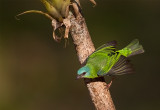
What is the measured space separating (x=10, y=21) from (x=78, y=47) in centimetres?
735

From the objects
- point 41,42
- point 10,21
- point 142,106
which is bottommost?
point 142,106

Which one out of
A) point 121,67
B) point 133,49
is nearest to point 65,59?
point 133,49

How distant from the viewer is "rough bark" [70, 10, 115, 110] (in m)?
3.37

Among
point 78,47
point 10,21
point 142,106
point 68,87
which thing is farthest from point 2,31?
point 78,47

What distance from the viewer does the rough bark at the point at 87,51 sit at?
337 centimetres

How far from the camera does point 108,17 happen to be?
35.6 feet

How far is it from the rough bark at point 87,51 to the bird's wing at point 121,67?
0.82ft

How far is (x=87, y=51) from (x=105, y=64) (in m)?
0.48

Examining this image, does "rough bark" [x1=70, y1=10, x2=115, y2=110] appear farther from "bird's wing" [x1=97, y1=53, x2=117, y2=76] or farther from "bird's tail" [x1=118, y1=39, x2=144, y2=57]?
"bird's tail" [x1=118, y1=39, x2=144, y2=57]

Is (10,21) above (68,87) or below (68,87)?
above

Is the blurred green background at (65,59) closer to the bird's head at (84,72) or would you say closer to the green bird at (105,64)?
the green bird at (105,64)

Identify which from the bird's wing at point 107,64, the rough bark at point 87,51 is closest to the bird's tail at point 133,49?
the bird's wing at point 107,64

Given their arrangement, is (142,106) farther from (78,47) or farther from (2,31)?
(78,47)

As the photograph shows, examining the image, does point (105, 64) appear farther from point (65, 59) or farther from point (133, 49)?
point (65, 59)
